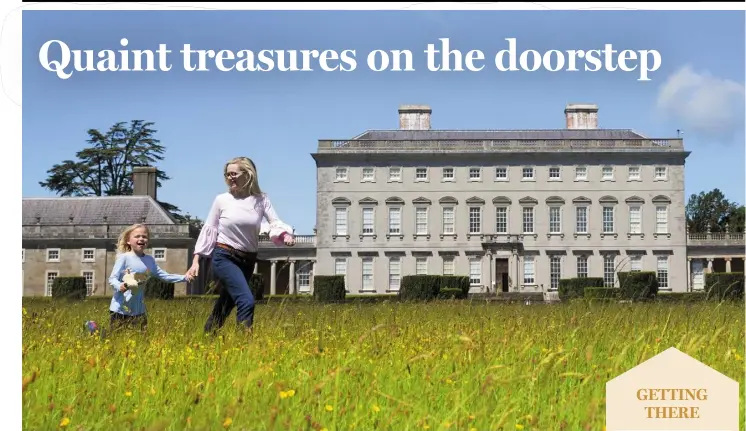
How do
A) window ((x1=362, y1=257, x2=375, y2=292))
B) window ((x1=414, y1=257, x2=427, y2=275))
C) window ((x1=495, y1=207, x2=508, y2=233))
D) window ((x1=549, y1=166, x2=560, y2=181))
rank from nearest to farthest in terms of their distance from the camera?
window ((x1=549, y1=166, x2=560, y2=181)) < window ((x1=495, y1=207, x2=508, y2=233)) < window ((x1=414, y1=257, x2=427, y2=275)) < window ((x1=362, y1=257, x2=375, y2=292))

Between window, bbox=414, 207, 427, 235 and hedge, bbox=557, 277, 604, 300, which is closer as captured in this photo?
hedge, bbox=557, 277, 604, 300

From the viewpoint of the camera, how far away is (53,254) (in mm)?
30500

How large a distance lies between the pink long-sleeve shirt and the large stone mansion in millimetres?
26139

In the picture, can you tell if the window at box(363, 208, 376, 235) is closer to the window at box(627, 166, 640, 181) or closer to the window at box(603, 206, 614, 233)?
the window at box(603, 206, 614, 233)

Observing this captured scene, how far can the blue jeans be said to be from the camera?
4.30m

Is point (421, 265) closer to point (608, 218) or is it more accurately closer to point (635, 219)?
point (608, 218)

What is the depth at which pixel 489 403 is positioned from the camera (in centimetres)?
271

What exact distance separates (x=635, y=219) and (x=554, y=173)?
3927 millimetres

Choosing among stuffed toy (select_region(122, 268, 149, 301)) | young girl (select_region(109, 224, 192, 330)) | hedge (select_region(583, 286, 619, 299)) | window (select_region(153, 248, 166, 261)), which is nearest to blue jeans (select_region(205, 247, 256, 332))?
young girl (select_region(109, 224, 192, 330))

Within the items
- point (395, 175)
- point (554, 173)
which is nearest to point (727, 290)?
point (554, 173)

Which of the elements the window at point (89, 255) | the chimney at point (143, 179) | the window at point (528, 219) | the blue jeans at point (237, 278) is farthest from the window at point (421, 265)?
the blue jeans at point (237, 278)

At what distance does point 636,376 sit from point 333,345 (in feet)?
5.62
